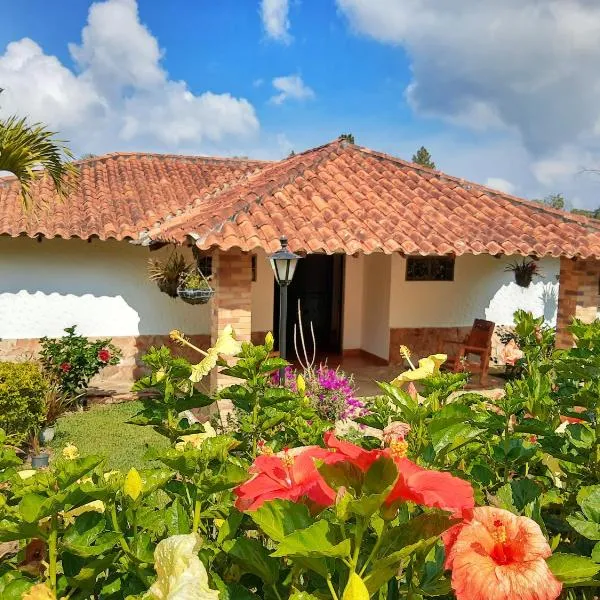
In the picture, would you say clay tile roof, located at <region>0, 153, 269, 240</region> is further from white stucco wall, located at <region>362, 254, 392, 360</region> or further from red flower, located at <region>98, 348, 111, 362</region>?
white stucco wall, located at <region>362, 254, 392, 360</region>

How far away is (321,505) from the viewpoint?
0.96 meters

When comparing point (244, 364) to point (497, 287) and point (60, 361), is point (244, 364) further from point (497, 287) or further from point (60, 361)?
point (497, 287)

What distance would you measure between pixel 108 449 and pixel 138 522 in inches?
250

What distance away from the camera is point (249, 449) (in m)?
1.75

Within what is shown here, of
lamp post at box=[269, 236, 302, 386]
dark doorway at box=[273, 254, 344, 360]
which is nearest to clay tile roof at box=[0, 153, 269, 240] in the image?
dark doorway at box=[273, 254, 344, 360]

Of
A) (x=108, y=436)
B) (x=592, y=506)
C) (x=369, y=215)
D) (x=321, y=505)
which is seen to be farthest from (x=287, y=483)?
(x=369, y=215)

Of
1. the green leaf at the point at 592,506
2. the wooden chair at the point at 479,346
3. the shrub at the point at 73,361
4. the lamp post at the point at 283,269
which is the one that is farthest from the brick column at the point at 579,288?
the green leaf at the point at 592,506

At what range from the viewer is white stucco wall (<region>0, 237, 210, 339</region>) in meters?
9.91

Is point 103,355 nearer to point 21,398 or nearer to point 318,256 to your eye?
point 21,398

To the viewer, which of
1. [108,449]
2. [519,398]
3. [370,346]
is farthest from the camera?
[370,346]

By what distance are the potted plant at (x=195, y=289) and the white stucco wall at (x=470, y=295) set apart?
13.2ft

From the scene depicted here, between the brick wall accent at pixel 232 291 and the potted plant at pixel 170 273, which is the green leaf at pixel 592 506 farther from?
the potted plant at pixel 170 273

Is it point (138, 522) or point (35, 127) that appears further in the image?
point (35, 127)

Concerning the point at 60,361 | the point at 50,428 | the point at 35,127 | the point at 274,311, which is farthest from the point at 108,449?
the point at 274,311
